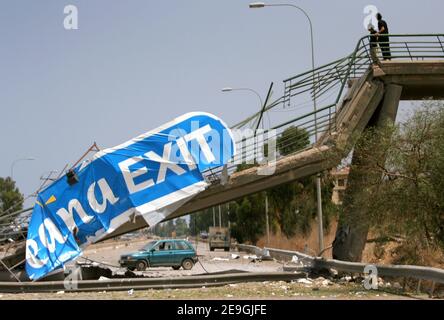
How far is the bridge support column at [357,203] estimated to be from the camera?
2078 centimetres

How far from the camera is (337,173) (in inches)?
913

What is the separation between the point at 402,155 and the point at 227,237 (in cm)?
4767

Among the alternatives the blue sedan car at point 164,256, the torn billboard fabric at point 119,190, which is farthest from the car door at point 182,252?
the torn billboard fabric at point 119,190

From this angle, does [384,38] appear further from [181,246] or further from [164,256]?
[164,256]

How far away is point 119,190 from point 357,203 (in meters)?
7.91

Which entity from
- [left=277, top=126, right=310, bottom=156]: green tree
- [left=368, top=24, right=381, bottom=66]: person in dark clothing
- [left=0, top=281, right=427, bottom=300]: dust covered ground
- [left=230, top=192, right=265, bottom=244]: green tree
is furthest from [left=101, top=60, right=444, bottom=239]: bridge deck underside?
[left=230, top=192, right=265, bottom=244]: green tree

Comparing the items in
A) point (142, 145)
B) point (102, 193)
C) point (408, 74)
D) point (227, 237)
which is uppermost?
point (408, 74)

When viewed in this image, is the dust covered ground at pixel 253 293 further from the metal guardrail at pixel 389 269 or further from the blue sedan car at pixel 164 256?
the blue sedan car at pixel 164 256

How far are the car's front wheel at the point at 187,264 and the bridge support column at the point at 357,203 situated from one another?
33.3 feet

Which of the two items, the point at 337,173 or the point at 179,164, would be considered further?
the point at 337,173

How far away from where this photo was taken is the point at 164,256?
3183cm

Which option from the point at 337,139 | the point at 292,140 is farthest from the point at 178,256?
the point at 337,139
